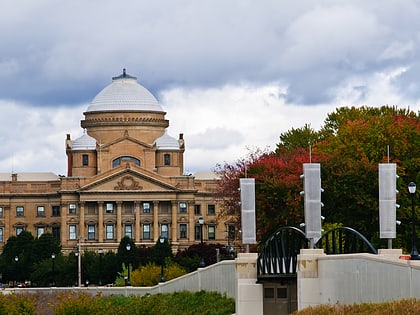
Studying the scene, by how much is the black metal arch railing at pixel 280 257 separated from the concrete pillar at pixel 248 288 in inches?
13.5

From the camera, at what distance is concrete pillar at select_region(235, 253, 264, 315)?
233ft

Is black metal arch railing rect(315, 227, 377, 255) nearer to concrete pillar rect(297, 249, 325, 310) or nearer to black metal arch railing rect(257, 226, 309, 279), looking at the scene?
black metal arch railing rect(257, 226, 309, 279)

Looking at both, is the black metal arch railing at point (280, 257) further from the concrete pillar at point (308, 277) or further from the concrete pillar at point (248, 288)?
the concrete pillar at point (308, 277)

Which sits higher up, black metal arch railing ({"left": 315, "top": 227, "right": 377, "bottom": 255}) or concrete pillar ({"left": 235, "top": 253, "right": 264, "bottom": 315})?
black metal arch railing ({"left": 315, "top": 227, "right": 377, "bottom": 255})

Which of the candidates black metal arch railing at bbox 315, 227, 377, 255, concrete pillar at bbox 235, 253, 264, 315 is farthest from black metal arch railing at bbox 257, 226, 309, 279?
black metal arch railing at bbox 315, 227, 377, 255

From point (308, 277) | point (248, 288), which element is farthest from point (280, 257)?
point (308, 277)

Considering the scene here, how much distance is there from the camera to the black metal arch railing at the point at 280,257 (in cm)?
6724

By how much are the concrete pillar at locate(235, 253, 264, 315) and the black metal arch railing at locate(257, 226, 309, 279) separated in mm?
343

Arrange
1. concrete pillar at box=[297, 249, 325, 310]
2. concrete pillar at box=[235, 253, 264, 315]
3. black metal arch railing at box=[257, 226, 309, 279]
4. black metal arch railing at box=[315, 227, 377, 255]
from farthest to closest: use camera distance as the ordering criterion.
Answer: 1. concrete pillar at box=[235, 253, 264, 315]
2. black metal arch railing at box=[257, 226, 309, 279]
3. concrete pillar at box=[297, 249, 325, 310]
4. black metal arch railing at box=[315, 227, 377, 255]

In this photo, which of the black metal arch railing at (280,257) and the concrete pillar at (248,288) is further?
the concrete pillar at (248,288)

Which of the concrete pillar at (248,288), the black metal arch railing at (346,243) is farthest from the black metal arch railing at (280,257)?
the black metal arch railing at (346,243)

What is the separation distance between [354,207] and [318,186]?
110 ft

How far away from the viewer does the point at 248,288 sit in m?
71.5

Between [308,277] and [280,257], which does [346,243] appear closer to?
[308,277]
